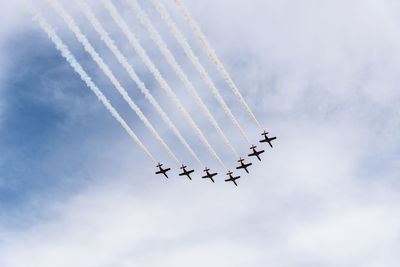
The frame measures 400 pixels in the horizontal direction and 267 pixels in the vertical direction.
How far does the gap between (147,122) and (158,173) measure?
58.3 ft

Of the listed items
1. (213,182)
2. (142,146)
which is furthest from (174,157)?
(213,182)

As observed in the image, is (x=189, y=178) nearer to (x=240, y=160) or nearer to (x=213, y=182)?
(x=213, y=182)

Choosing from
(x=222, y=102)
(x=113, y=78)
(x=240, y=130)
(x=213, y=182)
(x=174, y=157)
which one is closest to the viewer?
(x=113, y=78)

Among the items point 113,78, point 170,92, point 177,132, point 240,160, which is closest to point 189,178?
point 240,160

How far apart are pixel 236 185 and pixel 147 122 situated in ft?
81.3

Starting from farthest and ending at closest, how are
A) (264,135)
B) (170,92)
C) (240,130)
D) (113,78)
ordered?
1. (264,135)
2. (240,130)
3. (170,92)
4. (113,78)

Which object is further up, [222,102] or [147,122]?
[147,122]

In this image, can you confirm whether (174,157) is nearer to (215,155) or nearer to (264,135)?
(215,155)

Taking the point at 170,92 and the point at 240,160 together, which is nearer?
the point at 170,92

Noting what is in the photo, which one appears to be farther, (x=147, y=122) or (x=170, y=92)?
(x=147, y=122)

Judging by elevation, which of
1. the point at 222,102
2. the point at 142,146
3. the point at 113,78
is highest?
the point at 142,146

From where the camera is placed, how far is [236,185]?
58.1 m

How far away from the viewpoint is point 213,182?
57.9 m

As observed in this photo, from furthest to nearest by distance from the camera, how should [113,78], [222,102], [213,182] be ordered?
[213,182], [222,102], [113,78]
